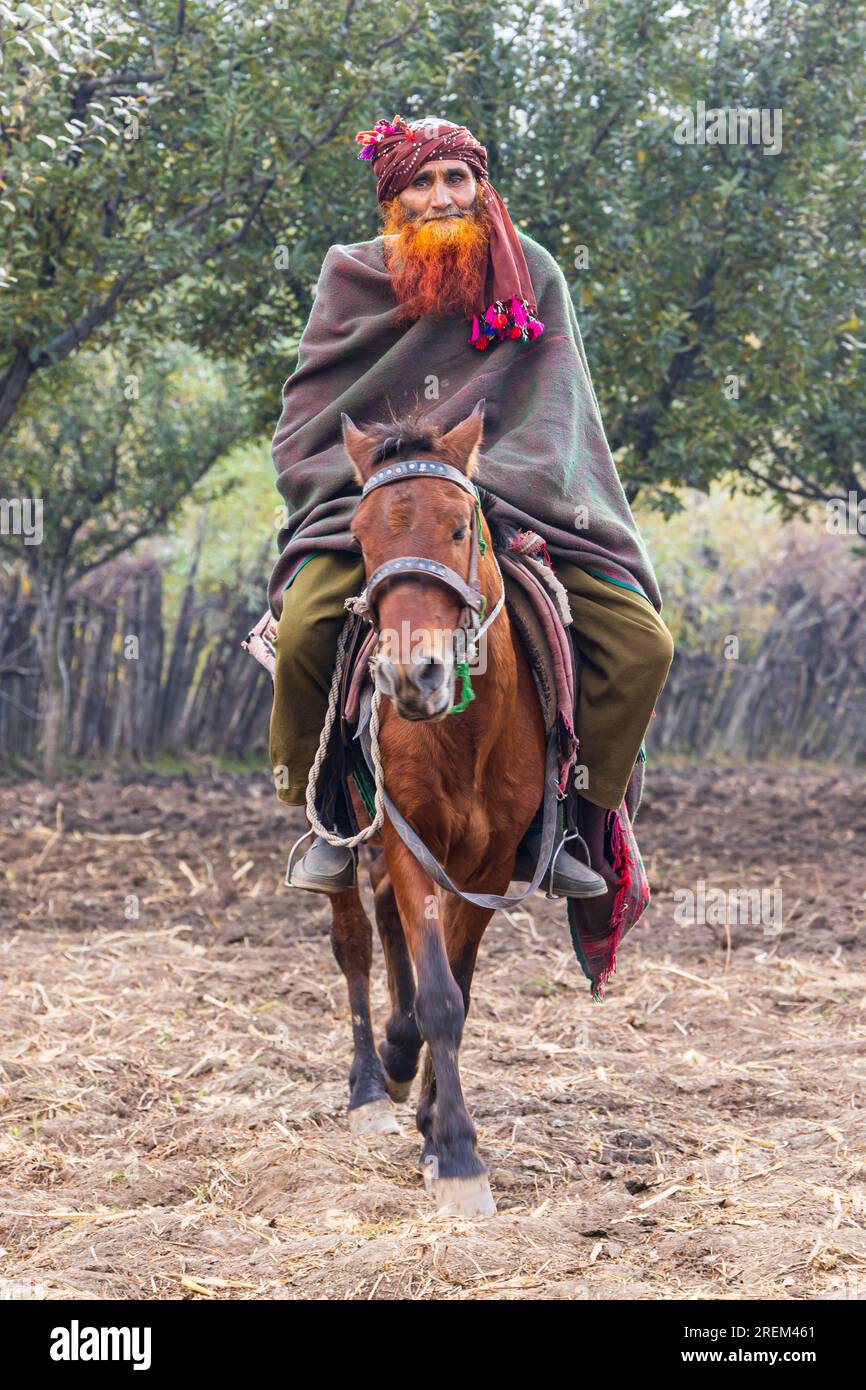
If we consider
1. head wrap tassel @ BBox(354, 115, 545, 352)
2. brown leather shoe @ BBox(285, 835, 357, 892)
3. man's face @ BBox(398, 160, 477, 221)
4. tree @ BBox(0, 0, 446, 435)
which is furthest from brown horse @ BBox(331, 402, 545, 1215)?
tree @ BBox(0, 0, 446, 435)

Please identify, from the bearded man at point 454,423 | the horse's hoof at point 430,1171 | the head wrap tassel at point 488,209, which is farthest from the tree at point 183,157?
the horse's hoof at point 430,1171

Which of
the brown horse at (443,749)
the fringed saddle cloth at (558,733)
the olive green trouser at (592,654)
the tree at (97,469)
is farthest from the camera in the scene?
the tree at (97,469)

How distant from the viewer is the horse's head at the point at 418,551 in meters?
3.18

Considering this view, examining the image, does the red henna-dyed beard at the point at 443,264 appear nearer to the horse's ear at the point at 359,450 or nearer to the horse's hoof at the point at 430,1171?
the horse's ear at the point at 359,450

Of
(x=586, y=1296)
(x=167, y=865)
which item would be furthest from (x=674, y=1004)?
(x=167, y=865)

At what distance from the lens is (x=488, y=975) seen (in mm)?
7219

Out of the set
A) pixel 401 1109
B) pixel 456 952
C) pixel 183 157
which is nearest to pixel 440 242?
pixel 456 952

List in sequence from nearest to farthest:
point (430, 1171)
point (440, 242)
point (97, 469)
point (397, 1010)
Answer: point (430, 1171) < point (440, 242) < point (397, 1010) < point (97, 469)

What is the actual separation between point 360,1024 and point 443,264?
279 centimetres

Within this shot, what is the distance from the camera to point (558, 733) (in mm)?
4207

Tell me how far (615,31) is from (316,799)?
6076 mm

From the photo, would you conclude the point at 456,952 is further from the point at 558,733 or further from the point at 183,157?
the point at 183,157

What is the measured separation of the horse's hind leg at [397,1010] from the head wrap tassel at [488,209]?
201 centimetres
